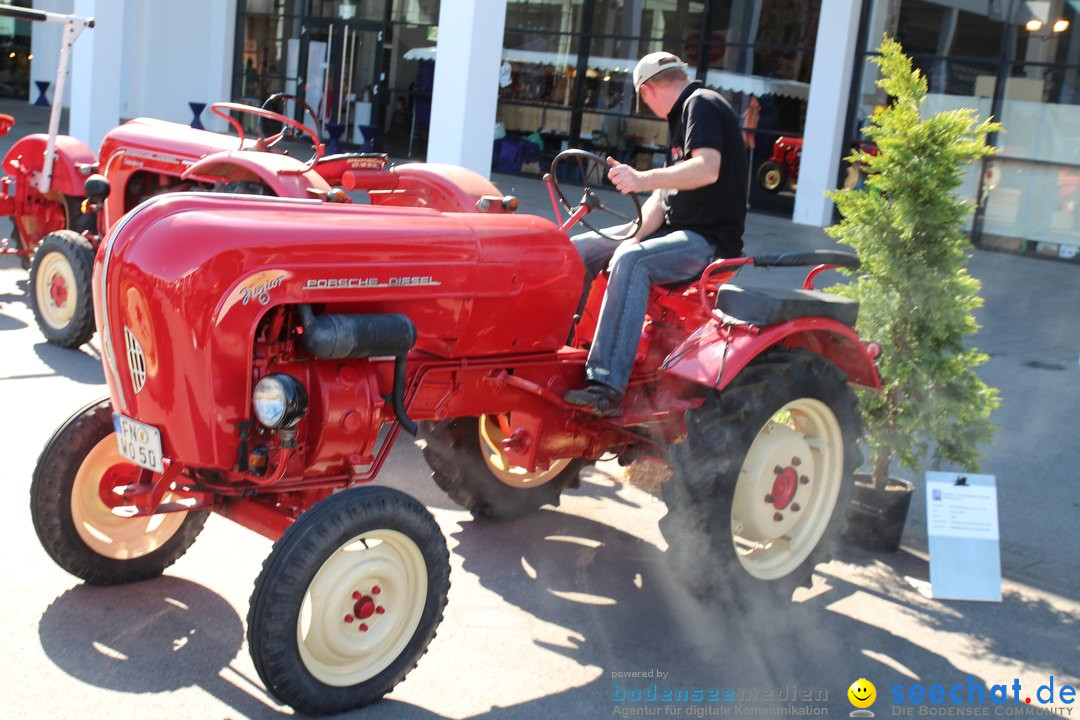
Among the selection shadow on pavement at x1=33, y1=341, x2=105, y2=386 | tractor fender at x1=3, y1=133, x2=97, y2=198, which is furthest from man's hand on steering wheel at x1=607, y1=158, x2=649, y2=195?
tractor fender at x1=3, y1=133, x2=97, y2=198

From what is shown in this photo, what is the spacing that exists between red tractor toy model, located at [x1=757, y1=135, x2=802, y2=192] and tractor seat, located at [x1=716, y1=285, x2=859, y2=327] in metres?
12.1

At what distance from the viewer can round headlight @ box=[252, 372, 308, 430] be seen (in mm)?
3283

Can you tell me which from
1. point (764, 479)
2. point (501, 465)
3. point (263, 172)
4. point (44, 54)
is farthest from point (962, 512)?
point (44, 54)

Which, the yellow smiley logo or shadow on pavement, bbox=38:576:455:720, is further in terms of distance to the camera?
the yellow smiley logo

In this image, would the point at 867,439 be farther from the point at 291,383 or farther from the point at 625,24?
the point at 625,24

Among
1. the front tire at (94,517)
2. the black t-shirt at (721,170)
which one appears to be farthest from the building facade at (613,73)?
the front tire at (94,517)

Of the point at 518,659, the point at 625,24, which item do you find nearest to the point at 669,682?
the point at 518,659

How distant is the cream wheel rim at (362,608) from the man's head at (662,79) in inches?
86.8

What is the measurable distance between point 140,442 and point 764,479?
2320mm

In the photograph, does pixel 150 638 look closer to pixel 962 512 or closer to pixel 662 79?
pixel 662 79

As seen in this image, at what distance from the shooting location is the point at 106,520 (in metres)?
3.97

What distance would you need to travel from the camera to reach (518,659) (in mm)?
3885

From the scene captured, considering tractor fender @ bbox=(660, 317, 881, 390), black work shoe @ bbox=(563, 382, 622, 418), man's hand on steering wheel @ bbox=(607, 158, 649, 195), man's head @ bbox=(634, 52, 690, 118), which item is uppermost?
man's head @ bbox=(634, 52, 690, 118)

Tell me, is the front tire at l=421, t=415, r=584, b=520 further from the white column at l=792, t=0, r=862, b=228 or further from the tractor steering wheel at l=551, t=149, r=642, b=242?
the white column at l=792, t=0, r=862, b=228
